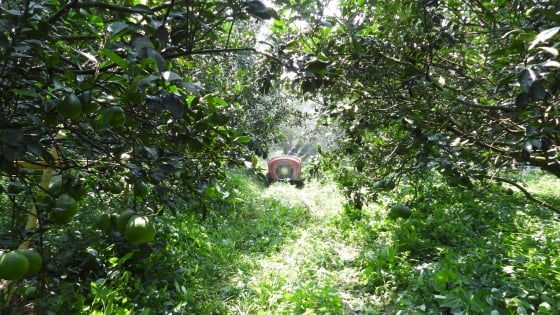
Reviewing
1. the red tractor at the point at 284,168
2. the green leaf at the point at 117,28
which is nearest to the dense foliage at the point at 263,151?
the green leaf at the point at 117,28

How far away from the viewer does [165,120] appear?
4.79 feet

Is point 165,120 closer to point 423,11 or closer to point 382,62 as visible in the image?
point 382,62

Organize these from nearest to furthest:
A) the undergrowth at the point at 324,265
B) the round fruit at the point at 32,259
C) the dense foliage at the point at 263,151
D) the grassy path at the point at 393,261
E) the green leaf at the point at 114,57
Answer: the green leaf at the point at 114,57 < the dense foliage at the point at 263,151 < the round fruit at the point at 32,259 < the undergrowth at the point at 324,265 < the grassy path at the point at 393,261

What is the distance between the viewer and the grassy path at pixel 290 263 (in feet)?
10.2

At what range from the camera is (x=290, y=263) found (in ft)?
13.7

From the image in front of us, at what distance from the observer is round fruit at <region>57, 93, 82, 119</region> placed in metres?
0.93

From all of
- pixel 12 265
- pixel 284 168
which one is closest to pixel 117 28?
pixel 12 265

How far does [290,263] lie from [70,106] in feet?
11.7

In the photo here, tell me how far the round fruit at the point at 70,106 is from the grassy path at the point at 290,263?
2.39m

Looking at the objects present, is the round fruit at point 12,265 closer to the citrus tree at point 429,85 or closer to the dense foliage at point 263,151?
the dense foliage at point 263,151

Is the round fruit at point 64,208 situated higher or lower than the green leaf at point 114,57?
lower

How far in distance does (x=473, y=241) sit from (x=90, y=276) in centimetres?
363

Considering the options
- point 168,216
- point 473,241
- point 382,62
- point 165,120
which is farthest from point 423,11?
point 168,216

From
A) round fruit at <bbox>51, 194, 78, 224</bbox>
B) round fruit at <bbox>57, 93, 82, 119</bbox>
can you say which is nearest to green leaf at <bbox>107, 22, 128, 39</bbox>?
round fruit at <bbox>57, 93, 82, 119</bbox>
